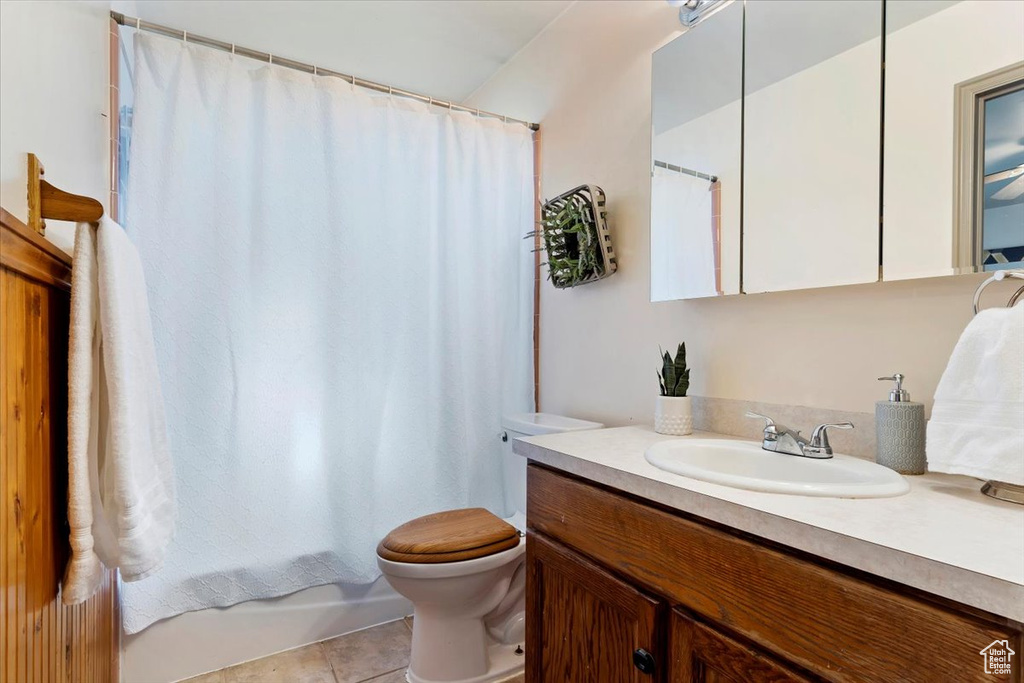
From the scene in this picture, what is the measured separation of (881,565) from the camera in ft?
1.97

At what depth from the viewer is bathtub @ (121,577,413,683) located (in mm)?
1640

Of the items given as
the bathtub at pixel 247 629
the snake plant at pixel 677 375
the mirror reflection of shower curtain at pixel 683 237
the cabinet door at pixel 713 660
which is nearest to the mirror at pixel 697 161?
the mirror reflection of shower curtain at pixel 683 237

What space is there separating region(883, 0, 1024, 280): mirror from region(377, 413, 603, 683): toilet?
1046mm

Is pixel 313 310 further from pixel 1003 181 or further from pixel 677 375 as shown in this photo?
pixel 1003 181

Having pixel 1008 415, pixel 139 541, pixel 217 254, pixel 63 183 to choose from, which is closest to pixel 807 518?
pixel 1008 415

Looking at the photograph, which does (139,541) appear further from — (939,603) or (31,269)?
(939,603)

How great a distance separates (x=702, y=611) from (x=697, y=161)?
116 centimetres

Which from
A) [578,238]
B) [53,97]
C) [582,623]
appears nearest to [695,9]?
[578,238]

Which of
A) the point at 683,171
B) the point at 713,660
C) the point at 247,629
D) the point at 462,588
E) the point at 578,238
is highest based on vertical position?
the point at 683,171

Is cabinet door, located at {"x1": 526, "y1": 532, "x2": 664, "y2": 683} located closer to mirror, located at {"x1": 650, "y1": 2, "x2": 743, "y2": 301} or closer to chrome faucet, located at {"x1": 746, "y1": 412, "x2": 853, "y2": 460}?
chrome faucet, located at {"x1": 746, "y1": 412, "x2": 853, "y2": 460}

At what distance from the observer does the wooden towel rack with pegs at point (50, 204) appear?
771 millimetres
